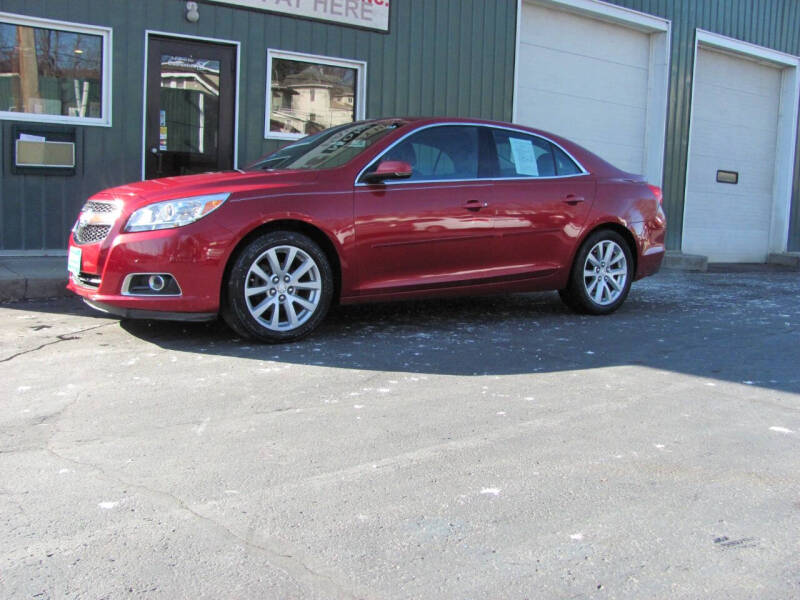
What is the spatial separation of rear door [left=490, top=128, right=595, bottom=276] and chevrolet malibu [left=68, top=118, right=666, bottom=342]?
1 centimetres

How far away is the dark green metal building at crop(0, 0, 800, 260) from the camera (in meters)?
8.53

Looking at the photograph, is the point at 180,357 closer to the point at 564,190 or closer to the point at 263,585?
the point at 263,585

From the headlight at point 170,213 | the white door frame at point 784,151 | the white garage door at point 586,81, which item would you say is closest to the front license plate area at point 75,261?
the headlight at point 170,213

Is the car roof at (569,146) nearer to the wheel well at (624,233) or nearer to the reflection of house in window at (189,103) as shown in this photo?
the wheel well at (624,233)

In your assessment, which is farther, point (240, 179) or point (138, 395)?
point (240, 179)

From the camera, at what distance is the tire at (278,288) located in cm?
538

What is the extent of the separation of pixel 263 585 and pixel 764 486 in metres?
2.08

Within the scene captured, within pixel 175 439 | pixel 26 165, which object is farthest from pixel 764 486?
pixel 26 165

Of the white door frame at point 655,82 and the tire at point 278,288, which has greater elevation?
the white door frame at point 655,82

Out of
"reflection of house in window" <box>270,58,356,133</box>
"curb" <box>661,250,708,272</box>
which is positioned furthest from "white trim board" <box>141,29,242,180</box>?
"curb" <box>661,250,708,272</box>

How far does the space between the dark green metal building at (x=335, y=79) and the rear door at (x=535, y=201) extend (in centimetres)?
407

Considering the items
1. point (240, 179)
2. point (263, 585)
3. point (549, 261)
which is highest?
point (240, 179)

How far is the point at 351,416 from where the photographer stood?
160 inches

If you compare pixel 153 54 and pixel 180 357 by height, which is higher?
pixel 153 54
